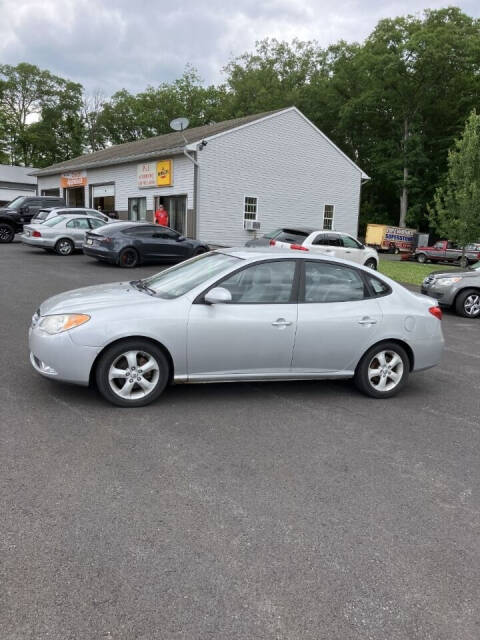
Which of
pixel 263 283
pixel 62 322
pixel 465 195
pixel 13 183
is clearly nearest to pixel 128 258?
pixel 263 283

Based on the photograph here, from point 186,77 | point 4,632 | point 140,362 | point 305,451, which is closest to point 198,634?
point 4,632

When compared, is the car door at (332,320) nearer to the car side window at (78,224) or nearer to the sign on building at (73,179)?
the car side window at (78,224)

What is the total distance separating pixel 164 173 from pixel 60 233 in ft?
27.5

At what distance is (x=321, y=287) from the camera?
18.2 feet

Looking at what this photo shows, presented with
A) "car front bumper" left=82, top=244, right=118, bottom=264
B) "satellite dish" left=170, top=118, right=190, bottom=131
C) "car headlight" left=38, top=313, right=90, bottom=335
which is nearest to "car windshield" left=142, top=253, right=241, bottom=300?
"car headlight" left=38, top=313, right=90, bottom=335

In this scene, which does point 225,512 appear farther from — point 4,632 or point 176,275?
point 176,275

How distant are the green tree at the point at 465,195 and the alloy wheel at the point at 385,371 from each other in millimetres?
18931

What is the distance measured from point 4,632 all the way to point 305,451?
8.04 ft

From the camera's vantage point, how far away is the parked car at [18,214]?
22516mm

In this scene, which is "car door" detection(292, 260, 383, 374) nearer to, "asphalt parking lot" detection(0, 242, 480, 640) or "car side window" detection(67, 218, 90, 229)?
"asphalt parking lot" detection(0, 242, 480, 640)

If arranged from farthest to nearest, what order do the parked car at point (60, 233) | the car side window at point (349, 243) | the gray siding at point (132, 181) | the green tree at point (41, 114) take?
the green tree at point (41, 114)
the gray siding at point (132, 181)
the parked car at point (60, 233)
the car side window at point (349, 243)

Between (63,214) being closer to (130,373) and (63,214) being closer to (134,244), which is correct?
(134,244)

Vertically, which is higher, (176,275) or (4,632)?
(176,275)

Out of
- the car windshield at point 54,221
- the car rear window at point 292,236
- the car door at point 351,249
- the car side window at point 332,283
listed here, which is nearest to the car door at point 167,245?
the car rear window at point 292,236
